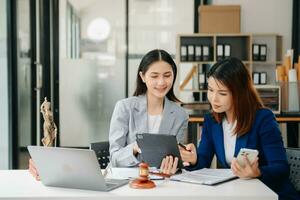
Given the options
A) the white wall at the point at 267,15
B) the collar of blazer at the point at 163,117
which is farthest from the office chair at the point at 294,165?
the white wall at the point at 267,15

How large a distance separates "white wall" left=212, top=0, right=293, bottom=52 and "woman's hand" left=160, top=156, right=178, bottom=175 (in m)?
4.40

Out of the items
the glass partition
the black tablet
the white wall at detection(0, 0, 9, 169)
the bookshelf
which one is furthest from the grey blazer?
the glass partition

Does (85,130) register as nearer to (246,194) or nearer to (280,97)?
(280,97)

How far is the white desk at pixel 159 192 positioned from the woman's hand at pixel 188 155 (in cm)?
33

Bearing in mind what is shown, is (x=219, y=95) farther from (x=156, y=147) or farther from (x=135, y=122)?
(x=135, y=122)

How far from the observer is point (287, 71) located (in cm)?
456

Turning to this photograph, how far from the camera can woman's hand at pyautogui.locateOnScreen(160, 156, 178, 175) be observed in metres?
2.02

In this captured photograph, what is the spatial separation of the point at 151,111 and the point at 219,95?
1.77 feet

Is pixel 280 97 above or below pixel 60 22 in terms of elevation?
below

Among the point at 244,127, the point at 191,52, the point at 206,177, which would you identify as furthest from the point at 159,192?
the point at 191,52

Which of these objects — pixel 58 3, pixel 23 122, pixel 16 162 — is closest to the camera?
pixel 16 162

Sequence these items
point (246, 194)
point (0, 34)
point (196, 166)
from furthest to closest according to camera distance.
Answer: point (0, 34)
point (196, 166)
point (246, 194)

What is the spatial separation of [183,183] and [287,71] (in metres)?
3.02

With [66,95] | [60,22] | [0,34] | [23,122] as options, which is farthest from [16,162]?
[60,22]
